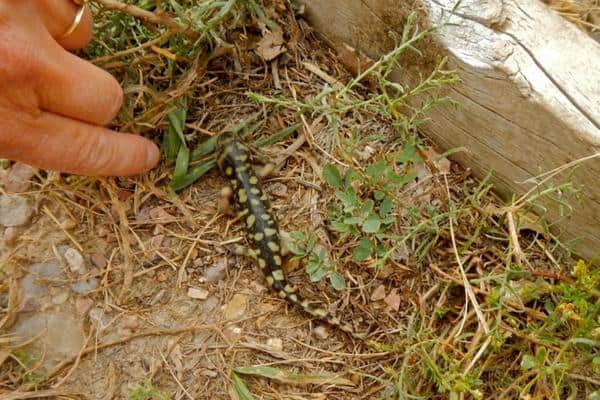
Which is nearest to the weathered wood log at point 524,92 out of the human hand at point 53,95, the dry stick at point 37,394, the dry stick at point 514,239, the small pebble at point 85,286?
the dry stick at point 514,239

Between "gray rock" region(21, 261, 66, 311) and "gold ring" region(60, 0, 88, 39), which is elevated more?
→ "gold ring" region(60, 0, 88, 39)

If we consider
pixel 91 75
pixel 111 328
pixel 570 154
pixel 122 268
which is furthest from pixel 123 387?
pixel 570 154

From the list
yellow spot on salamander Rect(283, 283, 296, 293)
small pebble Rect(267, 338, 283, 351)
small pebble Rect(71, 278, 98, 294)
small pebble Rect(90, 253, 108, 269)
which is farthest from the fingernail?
small pebble Rect(267, 338, 283, 351)

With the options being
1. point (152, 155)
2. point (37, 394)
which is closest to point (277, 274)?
point (152, 155)

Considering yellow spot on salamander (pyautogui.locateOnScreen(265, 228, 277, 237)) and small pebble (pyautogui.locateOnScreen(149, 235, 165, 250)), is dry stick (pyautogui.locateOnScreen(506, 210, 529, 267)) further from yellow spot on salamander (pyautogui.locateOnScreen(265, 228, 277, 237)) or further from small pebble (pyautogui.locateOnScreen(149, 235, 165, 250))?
small pebble (pyautogui.locateOnScreen(149, 235, 165, 250))

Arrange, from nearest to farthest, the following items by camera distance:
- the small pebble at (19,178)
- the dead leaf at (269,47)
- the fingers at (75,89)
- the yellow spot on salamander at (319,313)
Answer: the fingers at (75,89) < the yellow spot on salamander at (319,313) < the small pebble at (19,178) < the dead leaf at (269,47)

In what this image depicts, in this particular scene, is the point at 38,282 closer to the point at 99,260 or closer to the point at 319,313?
the point at 99,260

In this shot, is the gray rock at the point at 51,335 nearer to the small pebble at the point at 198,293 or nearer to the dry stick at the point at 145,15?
the small pebble at the point at 198,293
